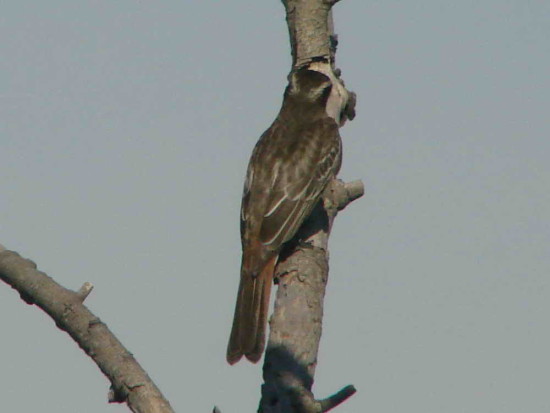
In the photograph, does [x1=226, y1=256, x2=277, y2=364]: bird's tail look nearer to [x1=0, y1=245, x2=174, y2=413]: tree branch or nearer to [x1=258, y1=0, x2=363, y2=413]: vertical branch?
[x1=258, y1=0, x2=363, y2=413]: vertical branch

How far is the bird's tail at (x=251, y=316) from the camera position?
775 cm

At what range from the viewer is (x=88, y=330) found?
5664 millimetres

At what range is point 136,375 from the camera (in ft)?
17.8

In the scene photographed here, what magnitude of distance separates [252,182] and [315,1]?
1496 millimetres

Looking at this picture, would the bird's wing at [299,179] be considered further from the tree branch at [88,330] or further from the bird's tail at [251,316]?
the tree branch at [88,330]

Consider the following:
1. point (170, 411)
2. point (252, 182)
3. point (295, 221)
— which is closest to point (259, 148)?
point (252, 182)

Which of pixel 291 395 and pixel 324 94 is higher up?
pixel 324 94

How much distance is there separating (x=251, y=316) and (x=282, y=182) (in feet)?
4.84

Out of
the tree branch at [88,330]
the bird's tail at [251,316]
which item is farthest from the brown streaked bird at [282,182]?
the tree branch at [88,330]

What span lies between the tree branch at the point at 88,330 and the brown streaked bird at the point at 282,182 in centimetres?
211

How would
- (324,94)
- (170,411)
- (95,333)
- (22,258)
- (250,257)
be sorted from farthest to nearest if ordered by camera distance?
(324,94)
(250,257)
(22,258)
(95,333)
(170,411)

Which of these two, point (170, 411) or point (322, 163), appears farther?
point (322, 163)

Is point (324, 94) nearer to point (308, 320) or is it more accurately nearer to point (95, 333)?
point (308, 320)

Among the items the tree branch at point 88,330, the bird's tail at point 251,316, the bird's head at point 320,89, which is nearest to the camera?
the tree branch at point 88,330
